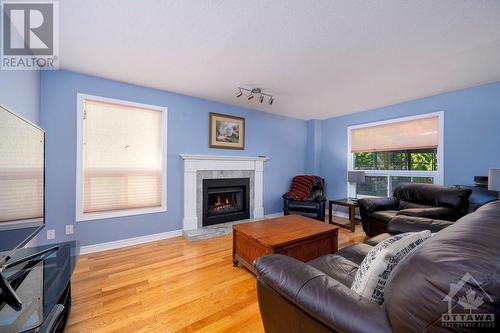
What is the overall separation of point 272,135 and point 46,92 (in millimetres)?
3568

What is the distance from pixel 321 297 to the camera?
33.7 inches

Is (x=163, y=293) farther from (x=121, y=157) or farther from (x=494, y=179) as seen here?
(x=494, y=179)

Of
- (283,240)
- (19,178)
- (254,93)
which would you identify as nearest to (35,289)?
(19,178)

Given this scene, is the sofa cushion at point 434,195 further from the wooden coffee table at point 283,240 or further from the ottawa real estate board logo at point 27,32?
the ottawa real estate board logo at point 27,32

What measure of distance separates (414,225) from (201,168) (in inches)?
115

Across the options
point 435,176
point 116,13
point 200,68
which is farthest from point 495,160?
point 116,13

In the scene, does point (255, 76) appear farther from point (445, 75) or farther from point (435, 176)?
point (435, 176)

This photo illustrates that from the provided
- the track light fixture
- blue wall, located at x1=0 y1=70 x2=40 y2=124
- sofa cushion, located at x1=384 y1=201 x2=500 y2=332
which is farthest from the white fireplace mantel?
sofa cushion, located at x1=384 y1=201 x2=500 y2=332

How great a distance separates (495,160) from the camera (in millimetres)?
2787

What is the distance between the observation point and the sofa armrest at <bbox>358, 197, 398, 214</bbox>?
311 cm

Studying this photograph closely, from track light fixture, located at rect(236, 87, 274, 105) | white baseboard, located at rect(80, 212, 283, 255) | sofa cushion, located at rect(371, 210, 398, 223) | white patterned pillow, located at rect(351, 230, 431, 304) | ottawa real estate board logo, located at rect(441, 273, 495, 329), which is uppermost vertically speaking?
track light fixture, located at rect(236, 87, 274, 105)

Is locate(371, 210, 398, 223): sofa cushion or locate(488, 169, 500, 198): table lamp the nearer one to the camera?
locate(488, 169, 500, 198): table lamp

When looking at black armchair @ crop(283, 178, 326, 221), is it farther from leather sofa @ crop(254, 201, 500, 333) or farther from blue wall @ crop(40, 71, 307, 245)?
leather sofa @ crop(254, 201, 500, 333)

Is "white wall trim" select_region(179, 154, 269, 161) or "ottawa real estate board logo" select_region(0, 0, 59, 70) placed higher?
"ottawa real estate board logo" select_region(0, 0, 59, 70)
